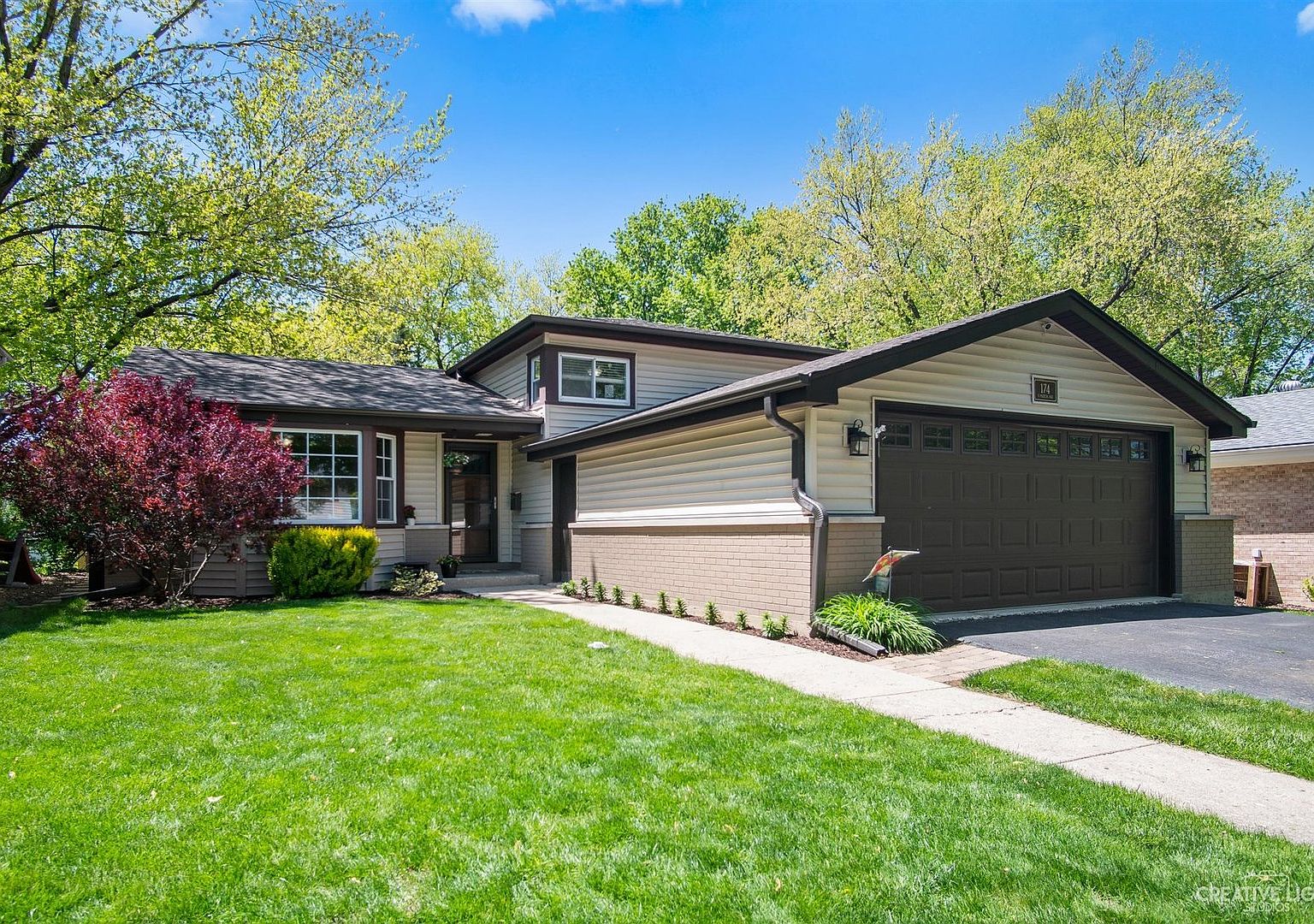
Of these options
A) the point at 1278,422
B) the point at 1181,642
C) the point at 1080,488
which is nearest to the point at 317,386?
the point at 1080,488

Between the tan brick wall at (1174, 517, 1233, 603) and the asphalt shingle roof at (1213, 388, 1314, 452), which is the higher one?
the asphalt shingle roof at (1213, 388, 1314, 452)

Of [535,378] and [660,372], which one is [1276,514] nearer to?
[660,372]

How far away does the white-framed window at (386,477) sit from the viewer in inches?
534

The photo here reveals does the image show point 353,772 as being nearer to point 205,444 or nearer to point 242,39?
point 205,444

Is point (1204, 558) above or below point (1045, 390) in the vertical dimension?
below

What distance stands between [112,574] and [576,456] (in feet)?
24.2

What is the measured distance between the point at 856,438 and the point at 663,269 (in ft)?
102

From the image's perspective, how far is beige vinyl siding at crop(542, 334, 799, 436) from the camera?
575 inches

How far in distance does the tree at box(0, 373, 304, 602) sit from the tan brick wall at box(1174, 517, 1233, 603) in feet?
41.4

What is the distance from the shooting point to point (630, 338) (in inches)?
591

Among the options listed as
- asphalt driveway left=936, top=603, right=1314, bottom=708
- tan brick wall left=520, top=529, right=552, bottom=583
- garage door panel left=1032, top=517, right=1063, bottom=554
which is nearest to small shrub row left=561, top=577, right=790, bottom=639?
tan brick wall left=520, top=529, right=552, bottom=583

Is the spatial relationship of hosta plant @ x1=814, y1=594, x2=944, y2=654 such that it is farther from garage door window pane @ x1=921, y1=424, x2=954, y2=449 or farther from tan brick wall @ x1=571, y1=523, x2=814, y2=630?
garage door window pane @ x1=921, y1=424, x2=954, y2=449

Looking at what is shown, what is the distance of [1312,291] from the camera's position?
23594 mm

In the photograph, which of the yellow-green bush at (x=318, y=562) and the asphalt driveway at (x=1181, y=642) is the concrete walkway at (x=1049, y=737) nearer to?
the asphalt driveway at (x=1181, y=642)
